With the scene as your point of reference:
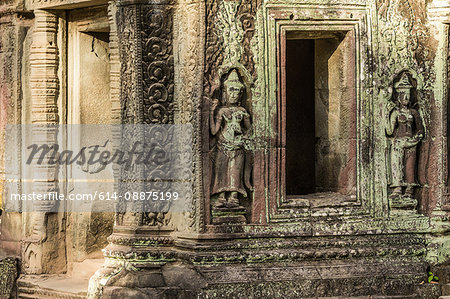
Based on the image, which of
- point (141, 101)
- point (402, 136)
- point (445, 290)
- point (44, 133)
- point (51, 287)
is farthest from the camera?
point (44, 133)

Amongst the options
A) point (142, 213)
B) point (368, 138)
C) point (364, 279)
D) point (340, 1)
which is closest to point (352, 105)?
point (368, 138)

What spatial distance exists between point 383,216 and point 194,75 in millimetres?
2452

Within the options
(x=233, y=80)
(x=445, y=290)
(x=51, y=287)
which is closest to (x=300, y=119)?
(x=233, y=80)

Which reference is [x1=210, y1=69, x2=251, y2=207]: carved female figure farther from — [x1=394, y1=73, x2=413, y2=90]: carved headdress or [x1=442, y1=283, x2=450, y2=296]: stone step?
[x1=442, y1=283, x2=450, y2=296]: stone step

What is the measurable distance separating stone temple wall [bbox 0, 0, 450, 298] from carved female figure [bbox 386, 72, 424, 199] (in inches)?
0.6

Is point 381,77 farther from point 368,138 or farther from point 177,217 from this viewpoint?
point 177,217

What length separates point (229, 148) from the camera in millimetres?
10133

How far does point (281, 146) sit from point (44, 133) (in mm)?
3054

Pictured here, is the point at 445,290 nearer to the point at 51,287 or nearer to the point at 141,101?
the point at 141,101

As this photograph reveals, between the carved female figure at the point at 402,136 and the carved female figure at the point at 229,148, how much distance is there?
162cm

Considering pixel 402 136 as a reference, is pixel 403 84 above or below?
above

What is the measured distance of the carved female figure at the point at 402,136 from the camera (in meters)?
10.7

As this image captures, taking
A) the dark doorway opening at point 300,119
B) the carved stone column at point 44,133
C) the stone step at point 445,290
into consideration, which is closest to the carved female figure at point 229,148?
the stone step at point 445,290

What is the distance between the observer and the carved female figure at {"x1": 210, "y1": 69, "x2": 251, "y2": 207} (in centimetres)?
1013
